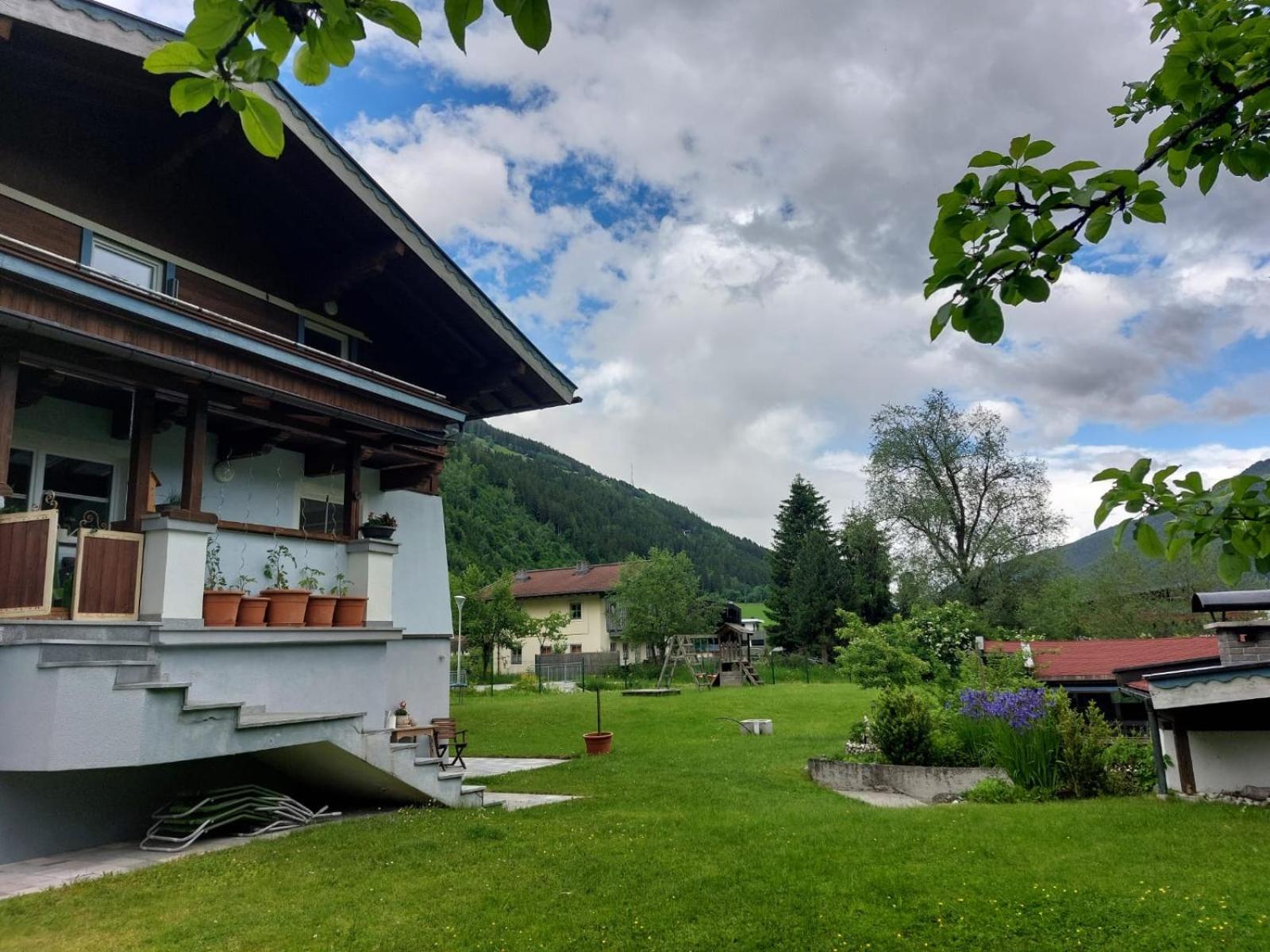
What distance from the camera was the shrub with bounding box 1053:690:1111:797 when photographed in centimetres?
1012

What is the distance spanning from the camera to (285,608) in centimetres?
930

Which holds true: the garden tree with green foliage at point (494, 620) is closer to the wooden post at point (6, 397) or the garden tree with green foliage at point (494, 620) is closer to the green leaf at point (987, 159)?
the wooden post at point (6, 397)

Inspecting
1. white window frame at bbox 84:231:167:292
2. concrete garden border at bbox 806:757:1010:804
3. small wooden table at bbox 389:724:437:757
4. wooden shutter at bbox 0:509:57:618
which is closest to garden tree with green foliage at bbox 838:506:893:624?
concrete garden border at bbox 806:757:1010:804

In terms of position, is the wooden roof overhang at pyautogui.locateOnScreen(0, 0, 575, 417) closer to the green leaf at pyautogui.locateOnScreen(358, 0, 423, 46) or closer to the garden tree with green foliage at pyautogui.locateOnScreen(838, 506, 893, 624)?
the green leaf at pyautogui.locateOnScreen(358, 0, 423, 46)

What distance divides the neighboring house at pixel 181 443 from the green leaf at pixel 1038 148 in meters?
7.45

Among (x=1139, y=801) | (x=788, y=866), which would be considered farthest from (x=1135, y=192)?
(x=1139, y=801)

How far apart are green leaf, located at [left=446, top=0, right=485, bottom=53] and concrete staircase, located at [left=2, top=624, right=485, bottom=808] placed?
7.04 meters

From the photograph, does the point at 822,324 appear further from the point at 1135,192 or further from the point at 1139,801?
the point at 1135,192

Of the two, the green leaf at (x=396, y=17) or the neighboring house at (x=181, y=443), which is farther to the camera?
the neighboring house at (x=181, y=443)

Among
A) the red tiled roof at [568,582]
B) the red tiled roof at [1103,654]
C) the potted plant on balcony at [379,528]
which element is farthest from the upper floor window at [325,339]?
the red tiled roof at [568,582]

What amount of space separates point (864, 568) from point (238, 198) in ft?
132

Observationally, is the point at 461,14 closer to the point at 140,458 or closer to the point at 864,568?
the point at 140,458

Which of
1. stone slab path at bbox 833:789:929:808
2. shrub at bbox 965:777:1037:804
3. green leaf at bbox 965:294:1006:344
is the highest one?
green leaf at bbox 965:294:1006:344

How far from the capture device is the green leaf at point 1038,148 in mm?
2400
